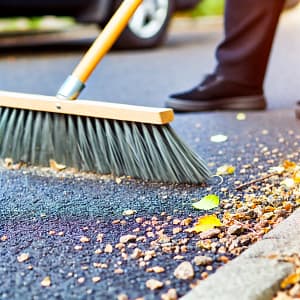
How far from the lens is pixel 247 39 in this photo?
3111 millimetres

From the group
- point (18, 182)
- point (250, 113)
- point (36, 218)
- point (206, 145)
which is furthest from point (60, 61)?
point (36, 218)

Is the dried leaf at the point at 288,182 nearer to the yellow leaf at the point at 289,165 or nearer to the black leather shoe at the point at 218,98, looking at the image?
the yellow leaf at the point at 289,165

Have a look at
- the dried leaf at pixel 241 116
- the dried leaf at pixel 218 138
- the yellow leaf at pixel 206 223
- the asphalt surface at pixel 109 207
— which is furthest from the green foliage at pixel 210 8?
the yellow leaf at pixel 206 223

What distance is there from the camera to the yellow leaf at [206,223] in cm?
165

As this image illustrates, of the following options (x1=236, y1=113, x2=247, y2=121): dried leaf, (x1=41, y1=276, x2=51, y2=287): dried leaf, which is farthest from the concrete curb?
(x1=236, y1=113, x2=247, y2=121): dried leaf

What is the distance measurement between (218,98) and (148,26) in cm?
257

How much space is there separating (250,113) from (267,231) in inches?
59.4

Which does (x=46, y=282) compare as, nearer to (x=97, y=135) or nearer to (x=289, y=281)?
(x=289, y=281)

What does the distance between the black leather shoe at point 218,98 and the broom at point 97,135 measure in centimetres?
85

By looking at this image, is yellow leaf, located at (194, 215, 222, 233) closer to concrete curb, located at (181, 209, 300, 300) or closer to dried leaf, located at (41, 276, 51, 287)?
concrete curb, located at (181, 209, 300, 300)

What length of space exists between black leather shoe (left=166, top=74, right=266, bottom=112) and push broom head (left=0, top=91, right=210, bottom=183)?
1.02 meters

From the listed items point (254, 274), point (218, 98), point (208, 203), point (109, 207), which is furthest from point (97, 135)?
point (218, 98)

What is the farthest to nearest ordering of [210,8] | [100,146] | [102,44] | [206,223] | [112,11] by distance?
[210,8] < [112,11] < [102,44] < [100,146] < [206,223]

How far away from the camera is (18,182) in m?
2.08
